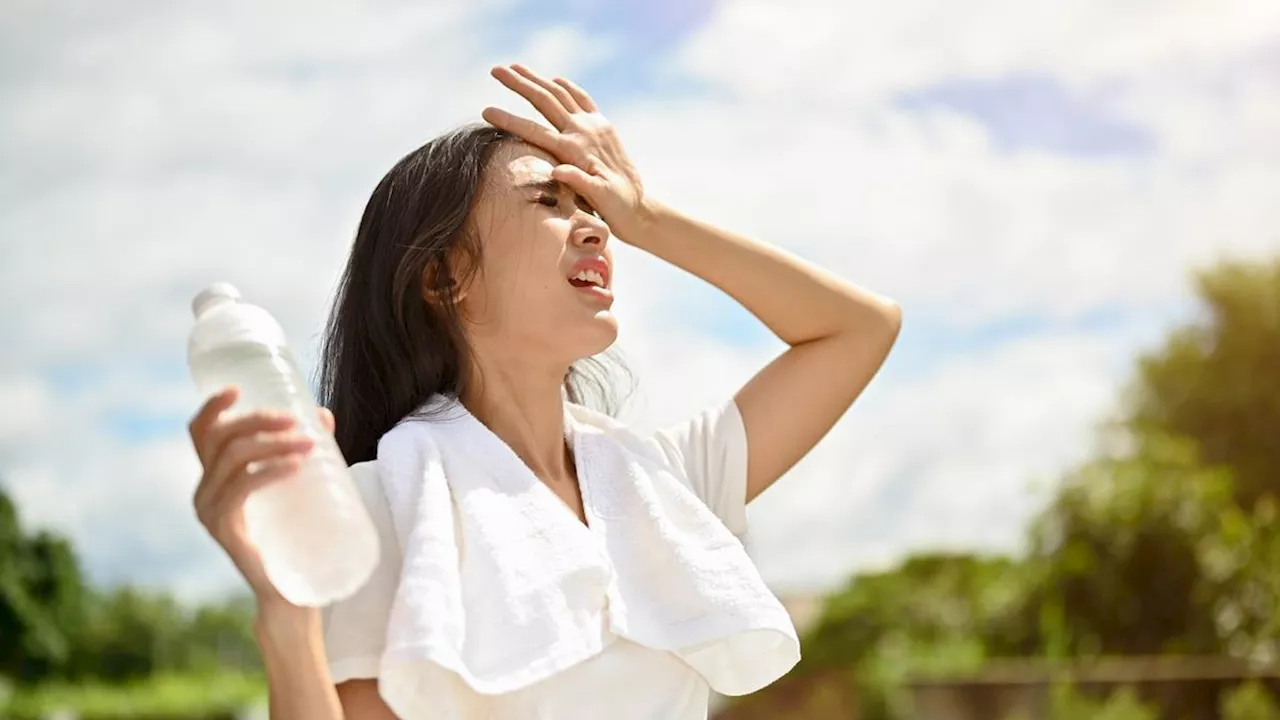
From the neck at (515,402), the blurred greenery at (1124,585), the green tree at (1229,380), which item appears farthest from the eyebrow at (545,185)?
the green tree at (1229,380)

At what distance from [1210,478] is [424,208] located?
12611 mm

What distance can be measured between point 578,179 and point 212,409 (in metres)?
0.64

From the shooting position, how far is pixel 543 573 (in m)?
1.82

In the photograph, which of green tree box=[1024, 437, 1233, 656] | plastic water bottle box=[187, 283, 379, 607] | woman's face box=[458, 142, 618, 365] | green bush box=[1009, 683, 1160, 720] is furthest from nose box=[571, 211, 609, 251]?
green tree box=[1024, 437, 1233, 656]

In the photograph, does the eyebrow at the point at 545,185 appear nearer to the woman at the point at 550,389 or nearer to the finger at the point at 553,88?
the woman at the point at 550,389

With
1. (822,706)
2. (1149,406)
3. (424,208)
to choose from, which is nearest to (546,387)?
(424,208)

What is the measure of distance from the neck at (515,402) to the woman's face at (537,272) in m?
0.03

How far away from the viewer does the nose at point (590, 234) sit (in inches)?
78.0

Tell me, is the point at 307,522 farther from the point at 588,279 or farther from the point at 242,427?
the point at 588,279

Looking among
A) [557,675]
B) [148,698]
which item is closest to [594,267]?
[557,675]

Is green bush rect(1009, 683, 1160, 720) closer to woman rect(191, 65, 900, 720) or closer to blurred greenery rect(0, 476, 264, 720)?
woman rect(191, 65, 900, 720)

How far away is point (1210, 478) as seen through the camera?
13547mm

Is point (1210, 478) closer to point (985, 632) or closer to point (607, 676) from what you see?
point (985, 632)

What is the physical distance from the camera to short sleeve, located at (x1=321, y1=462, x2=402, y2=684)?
171cm
